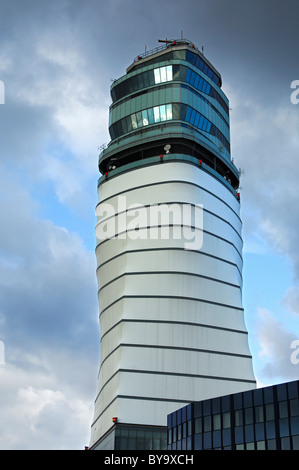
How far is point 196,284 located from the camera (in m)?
85.9

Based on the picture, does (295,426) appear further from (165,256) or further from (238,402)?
(165,256)

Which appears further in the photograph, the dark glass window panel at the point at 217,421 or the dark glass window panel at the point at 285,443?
the dark glass window panel at the point at 217,421

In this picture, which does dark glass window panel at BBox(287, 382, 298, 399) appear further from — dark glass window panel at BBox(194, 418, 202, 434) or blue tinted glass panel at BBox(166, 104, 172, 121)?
blue tinted glass panel at BBox(166, 104, 172, 121)

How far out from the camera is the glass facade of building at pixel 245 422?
5791cm

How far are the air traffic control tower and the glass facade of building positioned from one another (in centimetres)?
1035

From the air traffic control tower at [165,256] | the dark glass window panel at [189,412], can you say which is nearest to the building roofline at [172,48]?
the air traffic control tower at [165,256]

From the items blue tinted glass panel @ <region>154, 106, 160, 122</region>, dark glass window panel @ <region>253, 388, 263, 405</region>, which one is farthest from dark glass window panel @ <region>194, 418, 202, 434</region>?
blue tinted glass panel @ <region>154, 106, 160, 122</region>

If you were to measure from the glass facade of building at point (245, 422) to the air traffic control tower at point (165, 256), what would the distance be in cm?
1035

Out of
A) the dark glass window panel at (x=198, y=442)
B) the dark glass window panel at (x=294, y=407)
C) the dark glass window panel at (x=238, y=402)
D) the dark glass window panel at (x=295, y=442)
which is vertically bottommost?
the dark glass window panel at (x=295, y=442)

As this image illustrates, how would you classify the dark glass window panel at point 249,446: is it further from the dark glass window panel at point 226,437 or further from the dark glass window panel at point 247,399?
the dark glass window panel at point 247,399

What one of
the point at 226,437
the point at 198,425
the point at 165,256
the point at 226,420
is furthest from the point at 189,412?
the point at 165,256

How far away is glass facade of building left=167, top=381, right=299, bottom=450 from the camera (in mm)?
57906

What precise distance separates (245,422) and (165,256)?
96.8 feet
